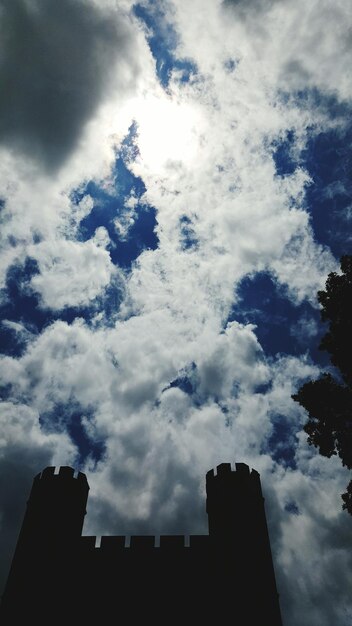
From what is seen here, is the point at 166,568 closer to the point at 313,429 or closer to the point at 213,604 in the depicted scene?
the point at 213,604

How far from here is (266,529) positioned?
16469 millimetres

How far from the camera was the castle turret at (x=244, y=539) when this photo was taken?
14.5m

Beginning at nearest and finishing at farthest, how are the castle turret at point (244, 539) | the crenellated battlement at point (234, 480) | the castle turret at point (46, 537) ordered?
the castle turret at point (244, 539) → the castle turret at point (46, 537) → the crenellated battlement at point (234, 480)

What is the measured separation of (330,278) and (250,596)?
44.4ft

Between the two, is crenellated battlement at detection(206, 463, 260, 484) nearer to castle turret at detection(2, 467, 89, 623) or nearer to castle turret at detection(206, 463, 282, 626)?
castle turret at detection(206, 463, 282, 626)

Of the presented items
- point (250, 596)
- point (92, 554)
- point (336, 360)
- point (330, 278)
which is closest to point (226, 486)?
point (250, 596)

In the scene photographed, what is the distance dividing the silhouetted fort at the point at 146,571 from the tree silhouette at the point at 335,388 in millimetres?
5073

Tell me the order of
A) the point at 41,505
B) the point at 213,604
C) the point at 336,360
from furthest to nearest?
the point at 41,505 < the point at 336,360 < the point at 213,604

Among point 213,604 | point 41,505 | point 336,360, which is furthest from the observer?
point 41,505

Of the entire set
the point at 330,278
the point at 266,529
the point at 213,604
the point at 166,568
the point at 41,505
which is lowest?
the point at 213,604

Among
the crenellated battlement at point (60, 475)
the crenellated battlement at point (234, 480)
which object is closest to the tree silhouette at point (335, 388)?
the crenellated battlement at point (234, 480)

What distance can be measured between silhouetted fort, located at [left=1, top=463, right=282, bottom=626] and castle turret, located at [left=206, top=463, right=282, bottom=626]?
0.12 feet

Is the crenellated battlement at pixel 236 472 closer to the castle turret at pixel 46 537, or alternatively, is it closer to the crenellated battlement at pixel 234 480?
the crenellated battlement at pixel 234 480

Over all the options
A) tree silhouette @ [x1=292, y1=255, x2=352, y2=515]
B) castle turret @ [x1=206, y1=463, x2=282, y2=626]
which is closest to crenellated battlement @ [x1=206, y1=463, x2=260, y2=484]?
castle turret @ [x1=206, y1=463, x2=282, y2=626]
